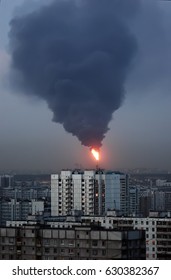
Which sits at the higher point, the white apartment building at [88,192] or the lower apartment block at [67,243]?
the white apartment building at [88,192]

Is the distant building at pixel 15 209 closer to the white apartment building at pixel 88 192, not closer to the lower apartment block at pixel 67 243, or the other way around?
the white apartment building at pixel 88 192

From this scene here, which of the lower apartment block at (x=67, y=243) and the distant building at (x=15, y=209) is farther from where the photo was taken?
the distant building at (x=15, y=209)

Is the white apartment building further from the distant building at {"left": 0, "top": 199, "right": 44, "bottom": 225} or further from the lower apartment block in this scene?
the lower apartment block

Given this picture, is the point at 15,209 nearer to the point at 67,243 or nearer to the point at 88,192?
the point at 88,192

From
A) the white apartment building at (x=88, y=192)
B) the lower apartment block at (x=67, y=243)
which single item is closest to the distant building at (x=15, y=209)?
the white apartment building at (x=88, y=192)

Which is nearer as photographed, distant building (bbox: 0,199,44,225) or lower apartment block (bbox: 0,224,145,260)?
lower apartment block (bbox: 0,224,145,260)

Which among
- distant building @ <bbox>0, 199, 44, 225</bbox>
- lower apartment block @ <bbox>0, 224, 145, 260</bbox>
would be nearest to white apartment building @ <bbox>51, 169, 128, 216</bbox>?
distant building @ <bbox>0, 199, 44, 225</bbox>

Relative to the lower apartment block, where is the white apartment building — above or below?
above
